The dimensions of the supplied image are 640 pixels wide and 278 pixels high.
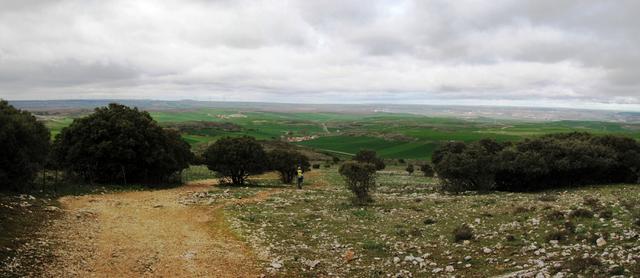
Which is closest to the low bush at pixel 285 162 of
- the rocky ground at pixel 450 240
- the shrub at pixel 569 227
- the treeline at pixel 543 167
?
the treeline at pixel 543 167

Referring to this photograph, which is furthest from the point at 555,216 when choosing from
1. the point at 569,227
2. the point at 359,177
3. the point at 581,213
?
the point at 359,177

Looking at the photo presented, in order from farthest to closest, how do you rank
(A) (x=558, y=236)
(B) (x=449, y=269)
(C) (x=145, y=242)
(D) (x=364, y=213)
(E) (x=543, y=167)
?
(E) (x=543, y=167) → (D) (x=364, y=213) → (C) (x=145, y=242) → (A) (x=558, y=236) → (B) (x=449, y=269)

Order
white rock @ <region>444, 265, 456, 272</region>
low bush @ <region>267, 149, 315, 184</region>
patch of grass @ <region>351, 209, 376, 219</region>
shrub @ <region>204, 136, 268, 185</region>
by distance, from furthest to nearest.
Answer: low bush @ <region>267, 149, 315, 184</region>, shrub @ <region>204, 136, 268, 185</region>, patch of grass @ <region>351, 209, 376, 219</region>, white rock @ <region>444, 265, 456, 272</region>

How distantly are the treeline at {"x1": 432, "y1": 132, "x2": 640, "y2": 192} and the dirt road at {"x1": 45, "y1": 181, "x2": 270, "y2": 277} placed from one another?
1905cm

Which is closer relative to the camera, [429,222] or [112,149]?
[429,222]

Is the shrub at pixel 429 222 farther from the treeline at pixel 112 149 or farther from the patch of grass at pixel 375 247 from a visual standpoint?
the treeline at pixel 112 149

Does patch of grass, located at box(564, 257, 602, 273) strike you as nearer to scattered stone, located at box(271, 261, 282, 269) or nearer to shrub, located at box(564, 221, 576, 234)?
shrub, located at box(564, 221, 576, 234)

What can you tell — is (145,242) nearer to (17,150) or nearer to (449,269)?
(449,269)

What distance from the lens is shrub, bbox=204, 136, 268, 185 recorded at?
37.4 metres

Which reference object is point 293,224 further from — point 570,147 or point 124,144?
point 570,147

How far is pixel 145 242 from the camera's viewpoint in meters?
16.5

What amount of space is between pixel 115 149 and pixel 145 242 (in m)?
19.4

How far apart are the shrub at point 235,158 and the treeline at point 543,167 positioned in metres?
16.2

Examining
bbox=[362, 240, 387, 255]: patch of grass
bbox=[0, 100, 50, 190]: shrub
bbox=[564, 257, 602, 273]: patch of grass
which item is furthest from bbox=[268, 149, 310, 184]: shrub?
bbox=[564, 257, 602, 273]: patch of grass
